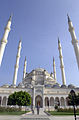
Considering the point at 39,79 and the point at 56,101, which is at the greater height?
the point at 39,79

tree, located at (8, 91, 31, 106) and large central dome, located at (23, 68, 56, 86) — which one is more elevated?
large central dome, located at (23, 68, 56, 86)

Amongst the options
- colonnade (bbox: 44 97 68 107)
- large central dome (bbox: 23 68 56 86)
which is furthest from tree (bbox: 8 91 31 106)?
large central dome (bbox: 23 68 56 86)

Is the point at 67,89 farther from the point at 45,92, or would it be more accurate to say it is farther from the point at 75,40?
the point at 75,40

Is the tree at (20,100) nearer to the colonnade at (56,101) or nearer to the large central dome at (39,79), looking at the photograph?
the colonnade at (56,101)

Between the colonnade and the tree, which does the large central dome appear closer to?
the colonnade

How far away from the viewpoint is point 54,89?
36.7 meters

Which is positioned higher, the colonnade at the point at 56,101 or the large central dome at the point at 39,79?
the large central dome at the point at 39,79

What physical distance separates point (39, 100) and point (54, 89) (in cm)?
669

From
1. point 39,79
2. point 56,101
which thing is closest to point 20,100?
point 56,101

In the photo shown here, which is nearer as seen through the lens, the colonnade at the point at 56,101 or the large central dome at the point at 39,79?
the colonnade at the point at 56,101

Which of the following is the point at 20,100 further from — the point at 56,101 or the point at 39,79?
the point at 39,79

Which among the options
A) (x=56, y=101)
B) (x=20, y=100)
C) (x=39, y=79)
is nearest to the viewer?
(x=20, y=100)

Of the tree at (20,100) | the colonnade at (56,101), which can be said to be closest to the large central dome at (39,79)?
Result: the colonnade at (56,101)

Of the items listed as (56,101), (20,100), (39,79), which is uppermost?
(39,79)
